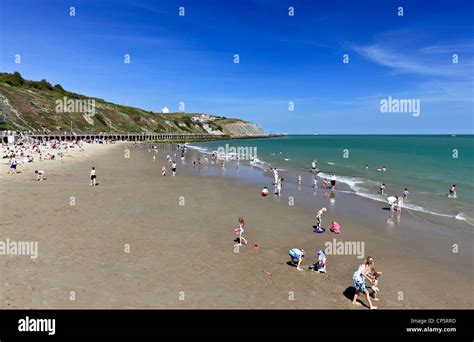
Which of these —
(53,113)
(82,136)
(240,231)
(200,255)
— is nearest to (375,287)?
(240,231)

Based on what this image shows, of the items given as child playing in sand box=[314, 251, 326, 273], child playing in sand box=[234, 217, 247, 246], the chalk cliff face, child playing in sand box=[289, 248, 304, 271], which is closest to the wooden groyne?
the chalk cliff face

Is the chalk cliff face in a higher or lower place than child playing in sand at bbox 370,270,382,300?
higher

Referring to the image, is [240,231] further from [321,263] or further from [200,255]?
[321,263]

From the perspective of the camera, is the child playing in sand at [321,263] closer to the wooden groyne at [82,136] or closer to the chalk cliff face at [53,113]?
the wooden groyne at [82,136]

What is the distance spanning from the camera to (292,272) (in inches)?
462

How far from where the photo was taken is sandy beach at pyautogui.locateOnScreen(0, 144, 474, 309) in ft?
31.7

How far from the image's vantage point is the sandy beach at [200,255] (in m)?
9.65

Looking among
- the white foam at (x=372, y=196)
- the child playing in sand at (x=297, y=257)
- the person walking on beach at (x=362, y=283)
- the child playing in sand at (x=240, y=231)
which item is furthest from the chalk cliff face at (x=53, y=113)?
the person walking on beach at (x=362, y=283)

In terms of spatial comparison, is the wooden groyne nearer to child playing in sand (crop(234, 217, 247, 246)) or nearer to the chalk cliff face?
the chalk cliff face

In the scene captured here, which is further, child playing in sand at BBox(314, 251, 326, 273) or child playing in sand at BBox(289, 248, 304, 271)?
child playing in sand at BBox(289, 248, 304, 271)

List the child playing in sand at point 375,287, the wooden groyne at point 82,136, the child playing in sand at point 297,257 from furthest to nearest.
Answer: the wooden groyne at point 82,136, the child playing in sand at point 297,257, the child playing in sand at point 375,287
